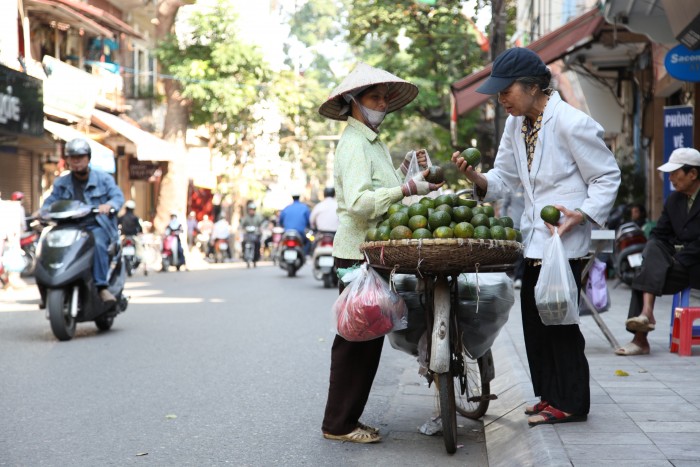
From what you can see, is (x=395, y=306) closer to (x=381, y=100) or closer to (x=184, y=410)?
(x=381, y=100)

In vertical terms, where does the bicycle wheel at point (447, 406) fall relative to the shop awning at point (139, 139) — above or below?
below

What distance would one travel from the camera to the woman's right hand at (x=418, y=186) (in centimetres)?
509

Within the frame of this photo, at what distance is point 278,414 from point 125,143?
1069 inches

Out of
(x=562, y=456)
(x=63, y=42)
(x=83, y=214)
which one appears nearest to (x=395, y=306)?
(x=562, y=456)

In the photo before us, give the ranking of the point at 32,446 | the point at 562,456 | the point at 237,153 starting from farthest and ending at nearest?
the point at 237,153, the point at 32,446, the point at 562,456

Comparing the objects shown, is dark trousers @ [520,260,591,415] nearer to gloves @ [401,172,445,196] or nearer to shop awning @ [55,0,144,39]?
gloves @ [401,172,445,196]

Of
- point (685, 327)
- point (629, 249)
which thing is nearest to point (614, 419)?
point (685, 327)

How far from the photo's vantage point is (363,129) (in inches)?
214

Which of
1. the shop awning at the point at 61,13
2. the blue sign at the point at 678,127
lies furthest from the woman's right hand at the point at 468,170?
the shop awning at the point at 61,13

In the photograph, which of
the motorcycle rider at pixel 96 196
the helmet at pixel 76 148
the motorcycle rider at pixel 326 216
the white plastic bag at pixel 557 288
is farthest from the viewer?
the motorcycle rider at pixel 326 216

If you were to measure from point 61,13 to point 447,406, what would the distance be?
22.1 metres

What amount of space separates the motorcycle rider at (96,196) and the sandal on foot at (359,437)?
16.8 ft

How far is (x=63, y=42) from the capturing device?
92.7 feet

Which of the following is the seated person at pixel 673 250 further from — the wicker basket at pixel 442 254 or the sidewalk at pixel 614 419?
the wicker basket at pixel 442 254
